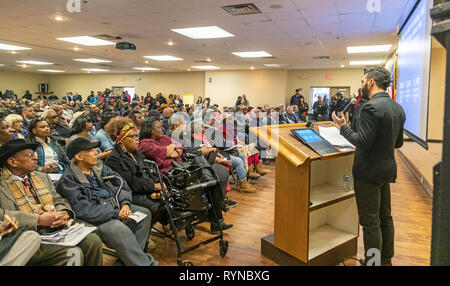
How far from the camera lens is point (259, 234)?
3164mm

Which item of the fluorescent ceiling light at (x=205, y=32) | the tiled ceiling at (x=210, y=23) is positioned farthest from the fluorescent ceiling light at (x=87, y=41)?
the fluorescent ceiling light at (x=205, y=32)

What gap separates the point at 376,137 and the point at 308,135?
1.60ft

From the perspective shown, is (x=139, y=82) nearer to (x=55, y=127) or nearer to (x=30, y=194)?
(x=55, y=127)

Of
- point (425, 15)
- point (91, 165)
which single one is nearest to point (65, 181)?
point (91, 165)

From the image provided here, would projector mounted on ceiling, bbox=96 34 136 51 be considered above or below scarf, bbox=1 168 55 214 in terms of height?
above

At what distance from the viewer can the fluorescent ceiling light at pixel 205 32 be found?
22.2ft

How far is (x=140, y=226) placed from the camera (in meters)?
2.37

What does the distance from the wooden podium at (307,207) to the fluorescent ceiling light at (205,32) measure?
4886 millimetres

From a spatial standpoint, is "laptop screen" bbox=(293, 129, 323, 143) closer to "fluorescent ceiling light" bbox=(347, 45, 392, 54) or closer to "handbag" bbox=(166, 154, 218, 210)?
"handbag" bbox=(166, 154, 218, 210)

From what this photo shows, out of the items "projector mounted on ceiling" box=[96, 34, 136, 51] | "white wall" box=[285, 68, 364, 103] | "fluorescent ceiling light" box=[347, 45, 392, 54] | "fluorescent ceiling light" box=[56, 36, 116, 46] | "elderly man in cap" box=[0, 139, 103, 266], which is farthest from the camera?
"white wall" box=[285, 68, 364, 103]

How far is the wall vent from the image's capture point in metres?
5.06

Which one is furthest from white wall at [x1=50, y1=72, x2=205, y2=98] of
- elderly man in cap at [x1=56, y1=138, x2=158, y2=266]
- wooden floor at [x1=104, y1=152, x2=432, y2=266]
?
elderly man in cap at [x1=56, y1=138, x2=158, y2=266]

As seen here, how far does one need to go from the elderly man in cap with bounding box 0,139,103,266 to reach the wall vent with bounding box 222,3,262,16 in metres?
4.13
